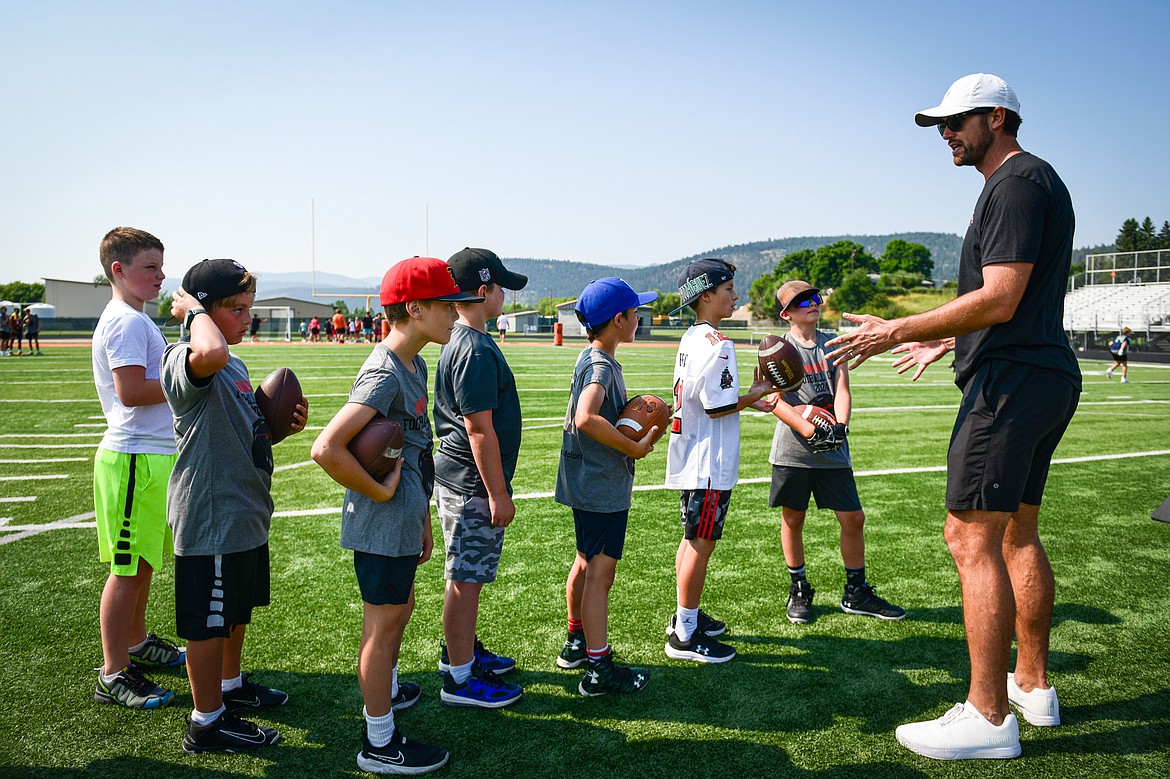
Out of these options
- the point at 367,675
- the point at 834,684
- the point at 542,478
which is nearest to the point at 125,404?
the point at 367,675

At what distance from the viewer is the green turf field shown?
318cm

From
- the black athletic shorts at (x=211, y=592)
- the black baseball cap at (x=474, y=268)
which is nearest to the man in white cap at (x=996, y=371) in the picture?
the black baseball cap at (x=474, y=268)

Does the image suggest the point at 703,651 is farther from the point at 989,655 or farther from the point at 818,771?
the point at 989,655

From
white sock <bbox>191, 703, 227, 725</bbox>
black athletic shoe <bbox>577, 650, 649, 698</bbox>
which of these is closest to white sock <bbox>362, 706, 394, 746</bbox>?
white sock <bbox>191, 703, 227, 725</bbox>

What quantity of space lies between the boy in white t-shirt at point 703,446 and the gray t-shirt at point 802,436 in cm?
80

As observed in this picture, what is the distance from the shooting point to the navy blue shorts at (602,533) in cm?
381

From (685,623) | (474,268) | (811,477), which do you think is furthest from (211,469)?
(811,477)

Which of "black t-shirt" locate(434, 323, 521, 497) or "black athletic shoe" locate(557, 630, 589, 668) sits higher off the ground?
"black t-shirt" locate(434, 323, 521, 497)

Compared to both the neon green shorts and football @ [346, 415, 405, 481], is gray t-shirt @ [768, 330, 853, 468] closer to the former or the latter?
football @ [346, 415, 405, 481]

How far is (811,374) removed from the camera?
198 inches

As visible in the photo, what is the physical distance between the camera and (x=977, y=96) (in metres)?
3.28

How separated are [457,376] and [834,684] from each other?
2.46m

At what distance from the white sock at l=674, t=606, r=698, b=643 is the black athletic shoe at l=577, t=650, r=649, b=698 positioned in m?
0.45

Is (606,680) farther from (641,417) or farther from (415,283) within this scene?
(415,283)
